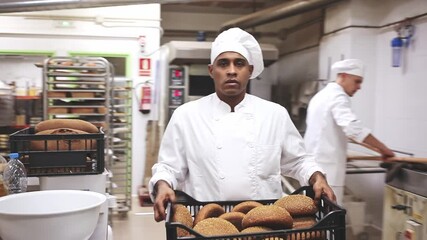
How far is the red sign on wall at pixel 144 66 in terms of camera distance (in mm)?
5023

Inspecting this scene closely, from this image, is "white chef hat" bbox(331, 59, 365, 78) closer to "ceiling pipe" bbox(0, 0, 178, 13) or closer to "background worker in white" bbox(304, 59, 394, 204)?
"background worker in white" bbox(304, 59, 394, 204)

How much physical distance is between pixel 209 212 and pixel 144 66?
422 centimetres

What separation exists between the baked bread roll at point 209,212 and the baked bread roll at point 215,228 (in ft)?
0.31

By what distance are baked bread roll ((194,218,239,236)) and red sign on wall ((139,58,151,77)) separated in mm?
4313

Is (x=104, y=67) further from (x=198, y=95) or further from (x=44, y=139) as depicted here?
(x=44, y=139)

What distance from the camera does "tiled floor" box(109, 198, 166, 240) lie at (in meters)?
3.69

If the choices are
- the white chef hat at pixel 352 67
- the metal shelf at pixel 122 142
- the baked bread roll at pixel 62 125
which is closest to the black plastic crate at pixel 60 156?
the baked bread roll at pixel 62 125

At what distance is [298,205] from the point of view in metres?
1.02

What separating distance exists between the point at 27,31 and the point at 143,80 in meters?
1.50

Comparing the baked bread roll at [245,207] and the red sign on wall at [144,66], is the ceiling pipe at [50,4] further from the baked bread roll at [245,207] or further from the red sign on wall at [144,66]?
the baked bread roll at [245,207]

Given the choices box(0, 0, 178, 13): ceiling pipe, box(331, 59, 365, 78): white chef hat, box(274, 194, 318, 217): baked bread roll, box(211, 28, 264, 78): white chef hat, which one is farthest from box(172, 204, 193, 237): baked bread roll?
box(0, 0, 178, 13): ceiling pipe

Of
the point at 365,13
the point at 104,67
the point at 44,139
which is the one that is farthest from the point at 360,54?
the point at 44,139

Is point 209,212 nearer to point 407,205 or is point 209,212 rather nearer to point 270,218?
point 270,218

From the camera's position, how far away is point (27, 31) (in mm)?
4699
